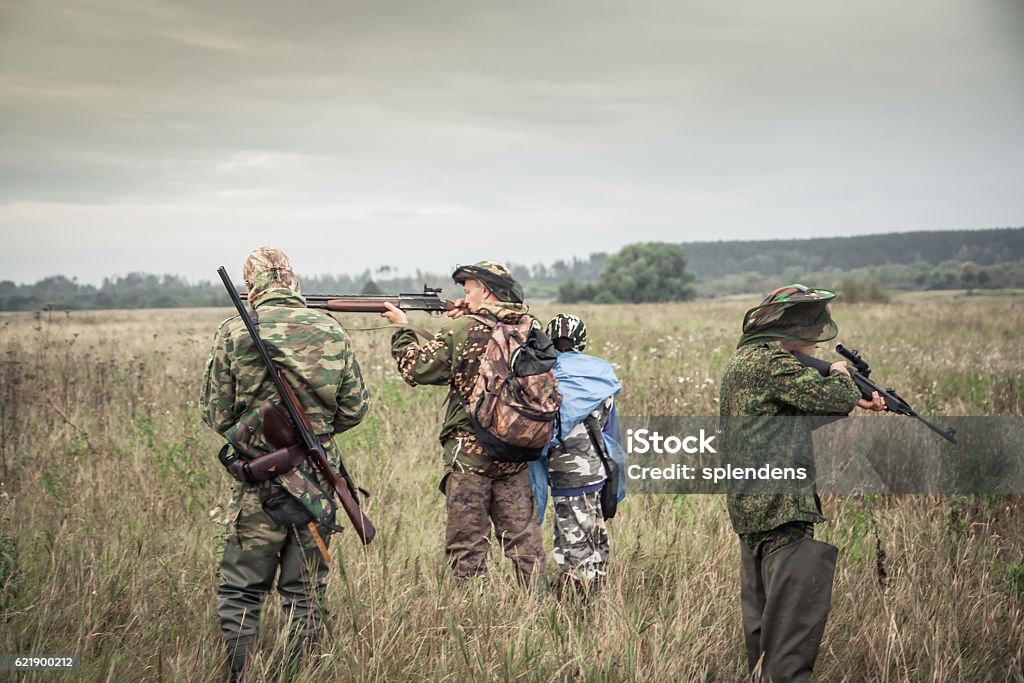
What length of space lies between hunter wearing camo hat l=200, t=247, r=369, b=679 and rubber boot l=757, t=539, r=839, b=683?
2.19m

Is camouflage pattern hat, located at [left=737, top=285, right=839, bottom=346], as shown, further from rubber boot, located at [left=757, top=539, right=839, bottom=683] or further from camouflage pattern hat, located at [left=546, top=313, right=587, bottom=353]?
camouflage pattern hat, located at [left=546, top=313, right=587, bottom=353]

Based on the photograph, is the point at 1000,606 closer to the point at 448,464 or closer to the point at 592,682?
the point at 592,682

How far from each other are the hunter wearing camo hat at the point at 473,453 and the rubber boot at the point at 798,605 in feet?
4.58

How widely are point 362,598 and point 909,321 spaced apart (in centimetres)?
2080

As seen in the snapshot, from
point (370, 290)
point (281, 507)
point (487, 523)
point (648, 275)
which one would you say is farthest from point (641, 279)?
point (281, 507)

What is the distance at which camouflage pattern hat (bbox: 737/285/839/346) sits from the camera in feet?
11.2

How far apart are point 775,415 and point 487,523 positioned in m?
1.80

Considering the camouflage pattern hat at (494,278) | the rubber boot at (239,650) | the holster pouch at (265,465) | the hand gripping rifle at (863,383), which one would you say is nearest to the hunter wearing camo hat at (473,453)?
the camouflage pattern hat at (494,278)

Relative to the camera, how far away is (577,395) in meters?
4.25

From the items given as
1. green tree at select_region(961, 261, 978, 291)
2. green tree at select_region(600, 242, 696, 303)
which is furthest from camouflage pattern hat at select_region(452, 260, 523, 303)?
green tree at select_region(600, 242, 696, 303)

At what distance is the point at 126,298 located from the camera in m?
75.8

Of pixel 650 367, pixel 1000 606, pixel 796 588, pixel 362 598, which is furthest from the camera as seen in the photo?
pixel 650 367

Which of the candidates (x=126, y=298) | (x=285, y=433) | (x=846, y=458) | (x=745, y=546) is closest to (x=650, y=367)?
(x=846, y=458)

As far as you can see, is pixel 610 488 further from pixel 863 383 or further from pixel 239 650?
pixel 239 650
